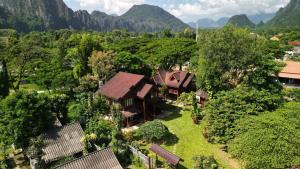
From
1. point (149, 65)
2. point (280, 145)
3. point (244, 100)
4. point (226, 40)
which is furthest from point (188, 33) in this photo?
point (280, 145)

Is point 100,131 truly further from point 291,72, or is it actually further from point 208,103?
point 291,72

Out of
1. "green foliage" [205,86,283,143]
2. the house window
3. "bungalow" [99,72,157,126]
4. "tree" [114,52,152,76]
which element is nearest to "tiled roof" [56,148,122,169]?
"bungalow" [99,72,157,126]

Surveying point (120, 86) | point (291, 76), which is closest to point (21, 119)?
point (120, 86)

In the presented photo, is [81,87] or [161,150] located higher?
[81,87]

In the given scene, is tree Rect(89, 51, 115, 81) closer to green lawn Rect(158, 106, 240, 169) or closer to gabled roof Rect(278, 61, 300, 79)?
green lawn Rect(158, 106, 240, 169)

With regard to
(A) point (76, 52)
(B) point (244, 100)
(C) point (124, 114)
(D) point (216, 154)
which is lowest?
(D) point (216, 154)

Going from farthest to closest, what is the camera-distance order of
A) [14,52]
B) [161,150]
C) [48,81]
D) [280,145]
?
[14,52] < [48,81] < [161,150] < [280,145]

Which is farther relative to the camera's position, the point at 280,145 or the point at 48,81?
the point at 48,81

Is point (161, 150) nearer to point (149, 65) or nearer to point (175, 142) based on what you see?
point (175, 142)

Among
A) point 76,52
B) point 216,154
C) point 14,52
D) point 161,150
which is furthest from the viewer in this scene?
point 76,52
